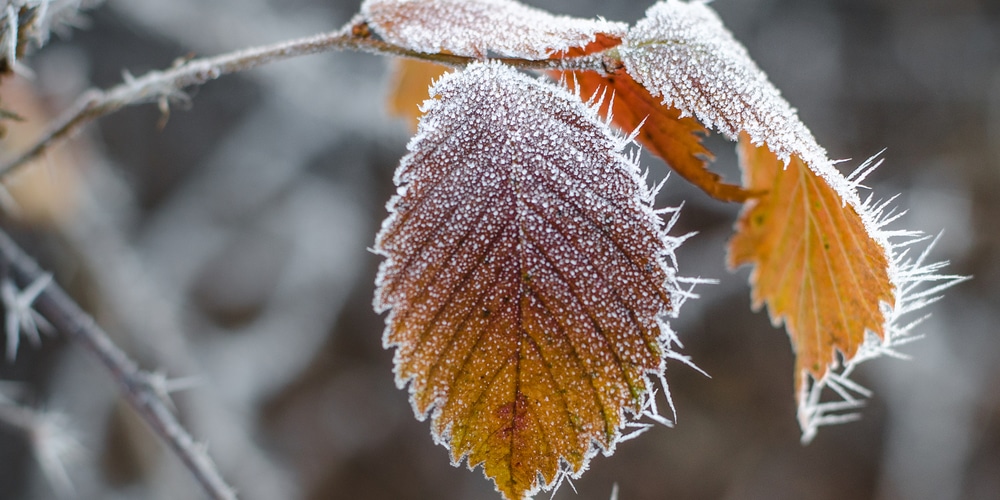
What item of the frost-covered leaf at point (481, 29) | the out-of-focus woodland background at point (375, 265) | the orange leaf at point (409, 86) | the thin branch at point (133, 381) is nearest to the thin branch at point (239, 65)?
the frost-covered leaf at point (481, 29)

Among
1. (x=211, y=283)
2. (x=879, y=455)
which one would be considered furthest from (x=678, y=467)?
(x=211, y=283)

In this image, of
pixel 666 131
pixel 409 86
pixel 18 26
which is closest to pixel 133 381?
pixel 18 26

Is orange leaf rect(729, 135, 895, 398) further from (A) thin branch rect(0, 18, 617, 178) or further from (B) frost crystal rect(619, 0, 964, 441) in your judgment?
(A) thin branch rect(0, 18, 617, 178)

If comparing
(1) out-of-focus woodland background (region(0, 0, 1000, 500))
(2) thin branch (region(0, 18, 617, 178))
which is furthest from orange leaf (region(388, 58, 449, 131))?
(1) out-of-focus woodland background (region(0, 0, 1000, 500))

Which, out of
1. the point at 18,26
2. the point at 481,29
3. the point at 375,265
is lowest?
the point at 481,29

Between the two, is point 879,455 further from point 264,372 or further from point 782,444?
point 264,372

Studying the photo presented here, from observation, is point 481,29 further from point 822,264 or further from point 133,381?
point 133,381
